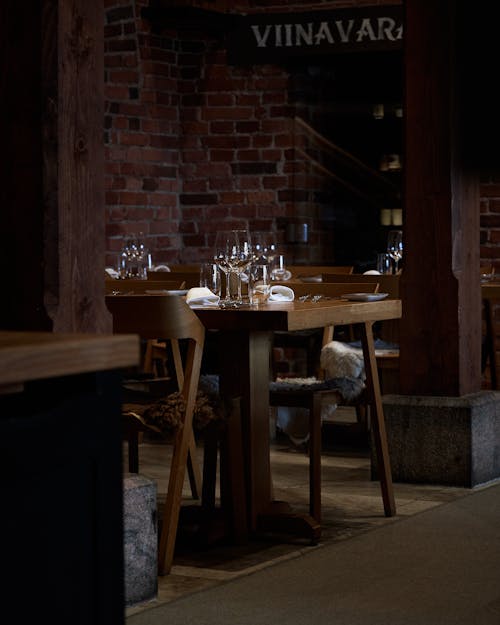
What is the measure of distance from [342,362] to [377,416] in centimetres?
82

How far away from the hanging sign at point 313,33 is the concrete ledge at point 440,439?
8.94ft

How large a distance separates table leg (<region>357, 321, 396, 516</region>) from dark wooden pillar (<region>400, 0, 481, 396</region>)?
0.59 metres

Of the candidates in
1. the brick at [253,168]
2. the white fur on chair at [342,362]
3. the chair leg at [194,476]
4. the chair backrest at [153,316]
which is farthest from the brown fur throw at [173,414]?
the brick at [253,168]

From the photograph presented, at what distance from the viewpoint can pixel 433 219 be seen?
4.34 metres

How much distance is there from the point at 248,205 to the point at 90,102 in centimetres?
432

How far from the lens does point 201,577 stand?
3129 millimetres

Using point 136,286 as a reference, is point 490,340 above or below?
below

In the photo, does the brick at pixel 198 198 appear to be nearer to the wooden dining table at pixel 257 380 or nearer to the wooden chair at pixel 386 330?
the wooden chair at pixel 386 330

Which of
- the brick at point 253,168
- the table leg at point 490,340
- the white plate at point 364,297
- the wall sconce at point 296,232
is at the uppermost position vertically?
the brick at point 253,168

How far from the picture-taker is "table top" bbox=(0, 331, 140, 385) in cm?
132

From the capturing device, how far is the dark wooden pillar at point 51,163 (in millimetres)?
2623

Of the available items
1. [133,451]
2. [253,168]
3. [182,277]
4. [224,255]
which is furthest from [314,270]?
[224,255]

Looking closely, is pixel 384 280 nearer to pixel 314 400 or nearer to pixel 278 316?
pixel 314 400

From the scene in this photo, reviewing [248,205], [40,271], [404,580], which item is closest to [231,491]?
[404,580]
